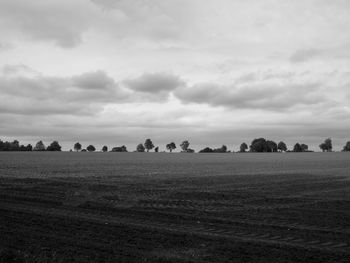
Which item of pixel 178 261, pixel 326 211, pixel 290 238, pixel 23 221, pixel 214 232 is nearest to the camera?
pixel 178 261

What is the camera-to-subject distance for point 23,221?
15.2m

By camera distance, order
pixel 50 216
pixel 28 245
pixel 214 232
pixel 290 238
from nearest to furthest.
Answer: pixel 28 245 → pixel 290 238 → pixel 214 232 → pixel 50 216

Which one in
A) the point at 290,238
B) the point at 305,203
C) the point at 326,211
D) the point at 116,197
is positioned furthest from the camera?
the point at 116,197

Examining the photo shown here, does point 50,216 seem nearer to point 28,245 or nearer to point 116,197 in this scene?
point 28,245

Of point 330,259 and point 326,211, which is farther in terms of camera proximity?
point 326,211

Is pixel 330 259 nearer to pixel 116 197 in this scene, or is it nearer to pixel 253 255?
pixel 253 255

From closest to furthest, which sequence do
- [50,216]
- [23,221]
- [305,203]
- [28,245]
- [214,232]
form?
[28,245] < [214,232] < [23,221] < [50,216] < [305,203]

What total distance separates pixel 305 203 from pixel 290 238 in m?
9.60

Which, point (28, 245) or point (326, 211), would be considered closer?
point (28, 245)

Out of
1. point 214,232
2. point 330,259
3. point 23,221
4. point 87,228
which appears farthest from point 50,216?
point 330,259

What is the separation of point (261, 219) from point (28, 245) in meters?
8.36

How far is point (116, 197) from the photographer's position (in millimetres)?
23906

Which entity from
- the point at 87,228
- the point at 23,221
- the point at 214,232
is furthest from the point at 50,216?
the point at 214,232

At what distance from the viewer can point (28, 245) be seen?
1148 cm
